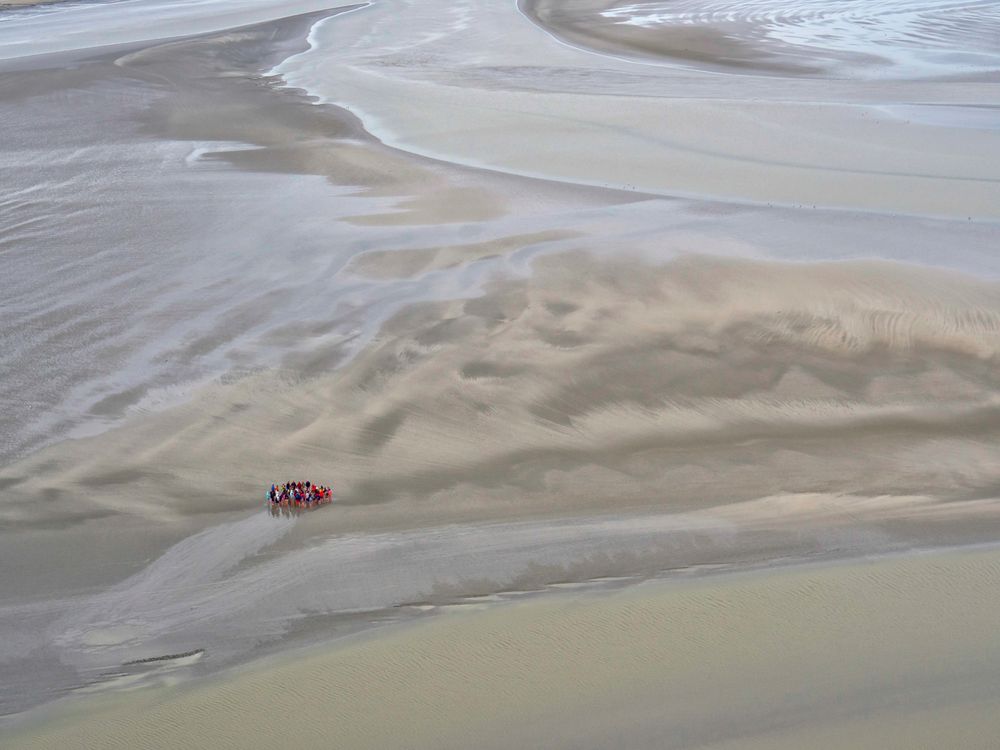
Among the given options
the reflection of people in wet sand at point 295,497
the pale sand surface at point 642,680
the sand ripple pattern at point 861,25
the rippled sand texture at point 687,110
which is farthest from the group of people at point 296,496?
the sand ripple pattern at point 861,25

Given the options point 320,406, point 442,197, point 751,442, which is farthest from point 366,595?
point 442,197

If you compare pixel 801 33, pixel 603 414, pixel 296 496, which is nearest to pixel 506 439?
pixel 603 414

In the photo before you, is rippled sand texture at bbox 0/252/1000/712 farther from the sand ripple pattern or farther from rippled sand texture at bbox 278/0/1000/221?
the sand ripple pattern

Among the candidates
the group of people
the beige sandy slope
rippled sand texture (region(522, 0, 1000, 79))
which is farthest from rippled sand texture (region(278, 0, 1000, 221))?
the group of people

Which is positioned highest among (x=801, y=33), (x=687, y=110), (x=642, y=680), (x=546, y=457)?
(x=801, y=33)

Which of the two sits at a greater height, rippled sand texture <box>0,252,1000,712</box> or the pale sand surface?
rippled sand texture <box>0,252,1000,712</box>

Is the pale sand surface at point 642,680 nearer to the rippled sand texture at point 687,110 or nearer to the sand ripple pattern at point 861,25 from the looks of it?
the rippled sand texture at point 687,110

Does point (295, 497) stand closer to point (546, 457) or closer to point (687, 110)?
point (546, 457)
